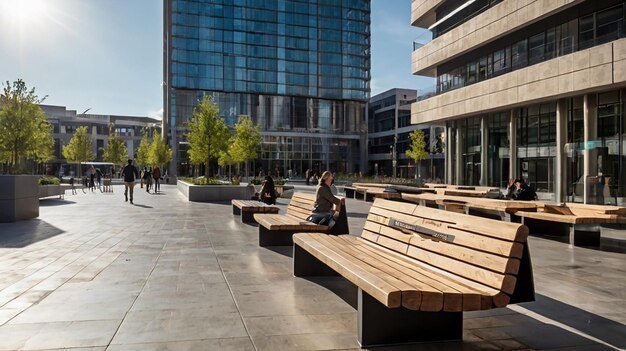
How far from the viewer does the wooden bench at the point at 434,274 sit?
3395mm

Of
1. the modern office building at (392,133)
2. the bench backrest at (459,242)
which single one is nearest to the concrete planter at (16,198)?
the bench backrest at (459,242)

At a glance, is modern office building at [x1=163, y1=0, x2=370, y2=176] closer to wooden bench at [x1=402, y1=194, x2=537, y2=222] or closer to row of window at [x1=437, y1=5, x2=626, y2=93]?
row of window at [x1=437, y1=5, x2=626, y2=93]

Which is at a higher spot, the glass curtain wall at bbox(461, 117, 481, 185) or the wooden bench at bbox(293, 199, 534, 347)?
the glass curtain wall at bbox(461, 117, 481, 185)

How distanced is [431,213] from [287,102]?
231 feet

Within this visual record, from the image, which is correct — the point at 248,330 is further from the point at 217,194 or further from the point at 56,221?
the point at 217,194

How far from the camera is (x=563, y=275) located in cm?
676

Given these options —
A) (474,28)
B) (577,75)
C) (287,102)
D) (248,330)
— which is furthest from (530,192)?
(287,102)

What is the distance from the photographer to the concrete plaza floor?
393 cm

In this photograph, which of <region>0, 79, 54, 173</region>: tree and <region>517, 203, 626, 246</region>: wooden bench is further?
<region>0, 79, 54, 173</region>: tree

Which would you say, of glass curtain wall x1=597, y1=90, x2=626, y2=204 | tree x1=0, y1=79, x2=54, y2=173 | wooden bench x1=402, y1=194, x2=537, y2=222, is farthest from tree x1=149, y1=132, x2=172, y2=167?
glass curtain wall x1=597, y1=90, x2=626, y2=204

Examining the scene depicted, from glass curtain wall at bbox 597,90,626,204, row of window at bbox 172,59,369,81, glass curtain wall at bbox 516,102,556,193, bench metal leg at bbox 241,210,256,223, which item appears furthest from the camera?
row of window at bbox 172,59,369,81

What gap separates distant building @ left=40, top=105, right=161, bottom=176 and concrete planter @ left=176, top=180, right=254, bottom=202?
7553cm

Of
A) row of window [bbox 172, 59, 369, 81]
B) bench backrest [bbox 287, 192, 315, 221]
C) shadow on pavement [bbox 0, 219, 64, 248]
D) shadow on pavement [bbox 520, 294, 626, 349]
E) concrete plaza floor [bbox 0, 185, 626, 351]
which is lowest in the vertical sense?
shadow on pavement [bbox 520, 294, 626, 349]

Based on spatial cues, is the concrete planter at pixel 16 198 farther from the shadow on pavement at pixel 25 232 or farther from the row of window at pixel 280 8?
the row of window at pixel 280 8
